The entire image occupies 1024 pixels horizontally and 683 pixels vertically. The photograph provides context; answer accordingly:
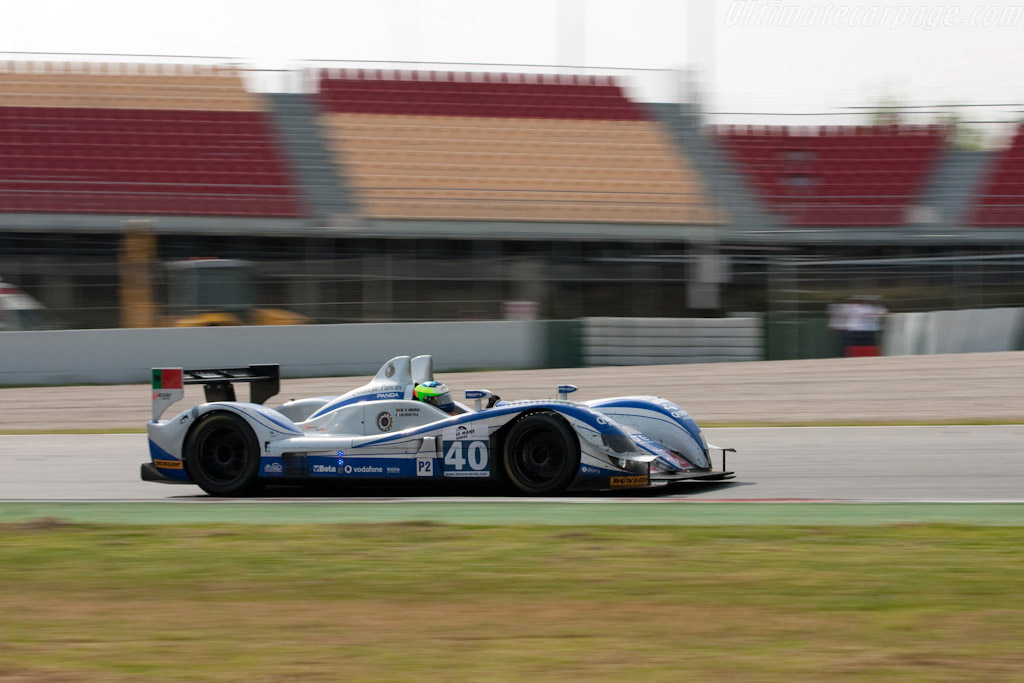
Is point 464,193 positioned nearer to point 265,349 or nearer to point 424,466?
point 265,349

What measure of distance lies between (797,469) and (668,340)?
9373mm

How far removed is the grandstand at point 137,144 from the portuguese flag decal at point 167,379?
11.7 metres

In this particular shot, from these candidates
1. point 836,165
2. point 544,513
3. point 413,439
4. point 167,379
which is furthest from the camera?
point 836,165

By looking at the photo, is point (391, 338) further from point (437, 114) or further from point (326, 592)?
point (326, 592)

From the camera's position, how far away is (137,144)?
21484 millimetres

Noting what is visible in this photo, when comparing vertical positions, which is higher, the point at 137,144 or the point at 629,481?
the point at 137,144

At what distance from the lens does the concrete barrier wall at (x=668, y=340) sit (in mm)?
17312

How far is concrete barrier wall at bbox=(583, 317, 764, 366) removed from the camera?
17312 millimetres

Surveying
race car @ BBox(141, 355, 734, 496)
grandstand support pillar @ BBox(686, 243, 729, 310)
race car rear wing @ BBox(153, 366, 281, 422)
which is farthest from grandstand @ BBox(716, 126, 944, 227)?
race car rear wing @ BBox(153, 366, 281, 422)

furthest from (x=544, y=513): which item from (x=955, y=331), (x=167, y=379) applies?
(x=955, y=331)

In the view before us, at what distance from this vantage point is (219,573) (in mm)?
5090

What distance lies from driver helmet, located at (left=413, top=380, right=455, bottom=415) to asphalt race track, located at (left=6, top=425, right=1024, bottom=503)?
21.9 inches

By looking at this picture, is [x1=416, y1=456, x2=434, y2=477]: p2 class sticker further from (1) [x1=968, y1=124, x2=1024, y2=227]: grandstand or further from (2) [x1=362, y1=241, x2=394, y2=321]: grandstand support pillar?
(1) [x1=968, y1=124, x2=1024, y2=227]: grandstand

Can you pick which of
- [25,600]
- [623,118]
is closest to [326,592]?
[25,600]
